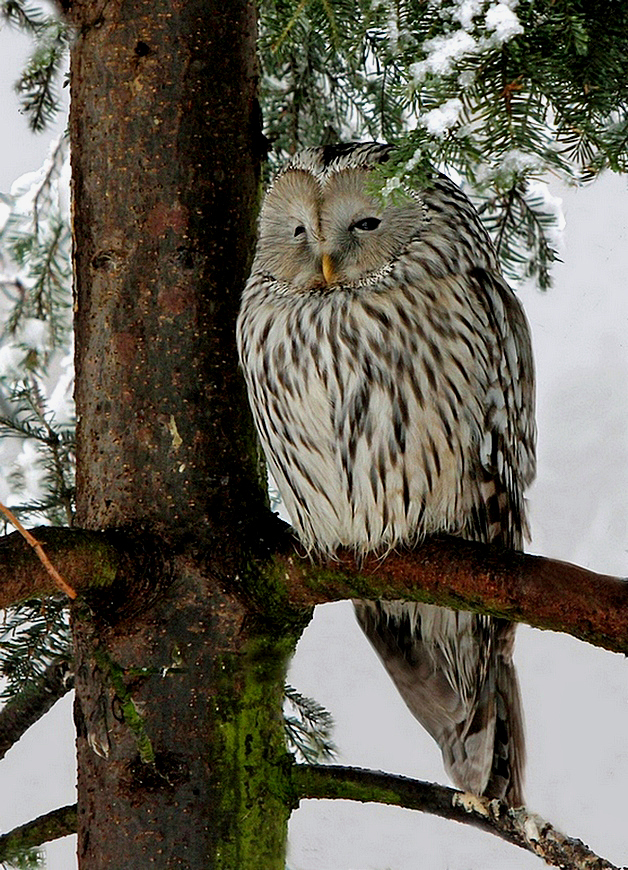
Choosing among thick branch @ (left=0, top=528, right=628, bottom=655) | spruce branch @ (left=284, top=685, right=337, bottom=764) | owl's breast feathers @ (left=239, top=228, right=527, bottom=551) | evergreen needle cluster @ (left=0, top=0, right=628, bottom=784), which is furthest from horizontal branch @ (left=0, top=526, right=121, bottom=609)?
spruce branch @ (left=284, top=685, right=337, bottom=764)

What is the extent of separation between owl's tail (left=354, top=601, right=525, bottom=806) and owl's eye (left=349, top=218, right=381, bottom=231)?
1.60ft

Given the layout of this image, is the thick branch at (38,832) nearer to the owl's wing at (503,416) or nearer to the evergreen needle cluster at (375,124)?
the evergreen needle cluster at (375,124)

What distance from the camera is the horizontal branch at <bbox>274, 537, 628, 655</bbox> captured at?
3.45 ft

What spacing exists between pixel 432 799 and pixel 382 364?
49 cm

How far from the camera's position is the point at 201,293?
133cm

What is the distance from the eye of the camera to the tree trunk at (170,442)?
4.03 feet

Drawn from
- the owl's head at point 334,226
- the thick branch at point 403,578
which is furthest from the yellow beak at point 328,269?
the thick branch at point 403,578

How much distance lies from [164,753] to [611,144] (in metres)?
0.76

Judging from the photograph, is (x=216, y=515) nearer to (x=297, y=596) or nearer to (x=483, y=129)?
(x=297, y=596)

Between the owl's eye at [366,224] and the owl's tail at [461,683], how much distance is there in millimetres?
488

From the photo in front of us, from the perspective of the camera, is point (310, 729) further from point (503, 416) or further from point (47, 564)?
point (47, 564)

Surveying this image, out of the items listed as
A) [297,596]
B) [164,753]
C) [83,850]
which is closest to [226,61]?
[297,596]

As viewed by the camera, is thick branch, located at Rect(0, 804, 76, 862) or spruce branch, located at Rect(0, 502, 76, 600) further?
thick branch, located at Rect(0, 804, 76, 862)

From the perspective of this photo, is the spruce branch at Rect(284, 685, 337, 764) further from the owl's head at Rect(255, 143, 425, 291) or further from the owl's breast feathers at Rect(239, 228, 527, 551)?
the owl's head at Rect(255, 143, 425, 291)
